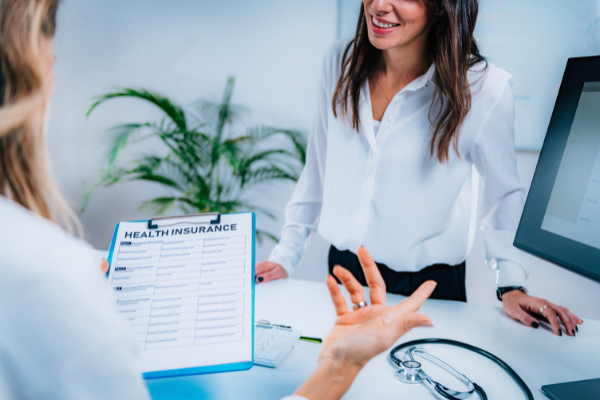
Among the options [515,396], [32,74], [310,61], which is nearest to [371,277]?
[515,396]

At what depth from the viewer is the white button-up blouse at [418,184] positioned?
111 cm

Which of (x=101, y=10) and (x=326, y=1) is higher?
(x=326, y=1)

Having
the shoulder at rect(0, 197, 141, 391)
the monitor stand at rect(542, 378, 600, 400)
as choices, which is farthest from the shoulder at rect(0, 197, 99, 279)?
the monitor stand at rect(542, 378, 600, 400)

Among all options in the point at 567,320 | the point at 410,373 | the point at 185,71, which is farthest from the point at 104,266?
the point at 185,71

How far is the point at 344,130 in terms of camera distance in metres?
1.27

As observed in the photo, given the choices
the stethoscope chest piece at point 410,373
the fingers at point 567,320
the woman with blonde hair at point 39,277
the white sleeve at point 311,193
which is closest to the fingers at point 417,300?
the stethoscope chest piece at point 410,373

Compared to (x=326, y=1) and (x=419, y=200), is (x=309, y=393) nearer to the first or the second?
(x=419, y=200)

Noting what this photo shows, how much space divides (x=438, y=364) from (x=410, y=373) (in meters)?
0.07

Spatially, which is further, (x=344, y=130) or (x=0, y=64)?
(x=344, y=130)

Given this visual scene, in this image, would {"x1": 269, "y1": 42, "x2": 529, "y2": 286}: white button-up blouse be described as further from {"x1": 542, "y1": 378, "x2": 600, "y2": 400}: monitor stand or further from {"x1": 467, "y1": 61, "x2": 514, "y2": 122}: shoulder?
{"x1": 542, "y1": 378, "x2": 600, "y2": 400}: monitor stand

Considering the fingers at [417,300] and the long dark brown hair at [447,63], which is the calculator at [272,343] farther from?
the long dark brown hair at [447,63]

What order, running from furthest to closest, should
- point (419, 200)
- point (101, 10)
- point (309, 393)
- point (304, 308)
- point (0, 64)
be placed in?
point (101, 10) → point (419, 200) → point (304, 308) → point (309, 393) → point (0, 64)

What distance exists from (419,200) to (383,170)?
14 cm

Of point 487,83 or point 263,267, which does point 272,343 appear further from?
point 487,83
